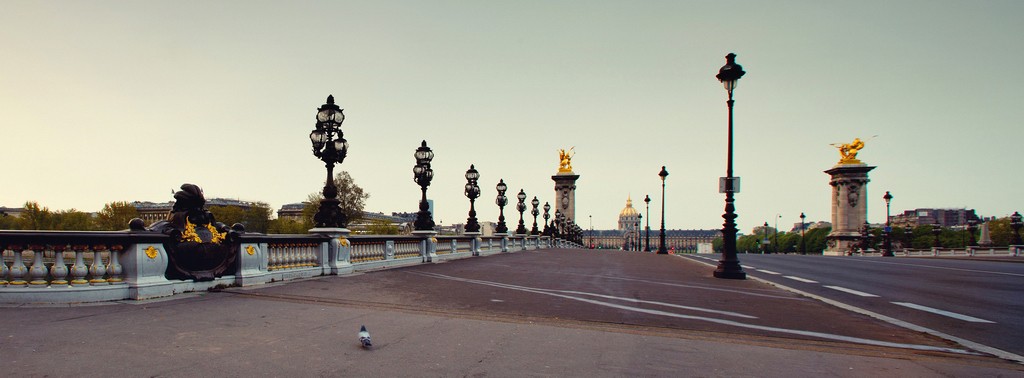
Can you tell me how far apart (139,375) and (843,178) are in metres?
104

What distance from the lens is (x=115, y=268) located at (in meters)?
8.55

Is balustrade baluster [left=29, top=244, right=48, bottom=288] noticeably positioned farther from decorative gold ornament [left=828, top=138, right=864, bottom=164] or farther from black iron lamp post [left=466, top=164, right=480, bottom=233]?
decorative gold ornament [left=828, top=138, right=864, bottom=164]

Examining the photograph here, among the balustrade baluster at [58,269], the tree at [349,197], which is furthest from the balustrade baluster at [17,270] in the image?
the tree at [349,197]

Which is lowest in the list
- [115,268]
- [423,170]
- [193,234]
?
[115,268]

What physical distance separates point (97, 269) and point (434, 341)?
6070 mm

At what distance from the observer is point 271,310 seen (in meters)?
7.77

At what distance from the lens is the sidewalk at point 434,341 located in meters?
4.70

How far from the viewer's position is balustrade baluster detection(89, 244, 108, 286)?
27.3 ft

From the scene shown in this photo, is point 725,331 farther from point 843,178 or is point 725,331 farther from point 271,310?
point 843,178

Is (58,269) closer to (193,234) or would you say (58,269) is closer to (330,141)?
(193,234)

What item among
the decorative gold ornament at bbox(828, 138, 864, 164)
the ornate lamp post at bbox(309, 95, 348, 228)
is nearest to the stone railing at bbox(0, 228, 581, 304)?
the ornate lamp post at bbox(309, 95, 348, 228)

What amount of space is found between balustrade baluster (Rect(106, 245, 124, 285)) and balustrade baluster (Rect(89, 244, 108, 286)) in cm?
9

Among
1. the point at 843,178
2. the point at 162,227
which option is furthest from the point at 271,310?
the point at 843,178

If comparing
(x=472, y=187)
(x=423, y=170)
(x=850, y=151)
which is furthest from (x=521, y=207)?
(x=850, y=151)
